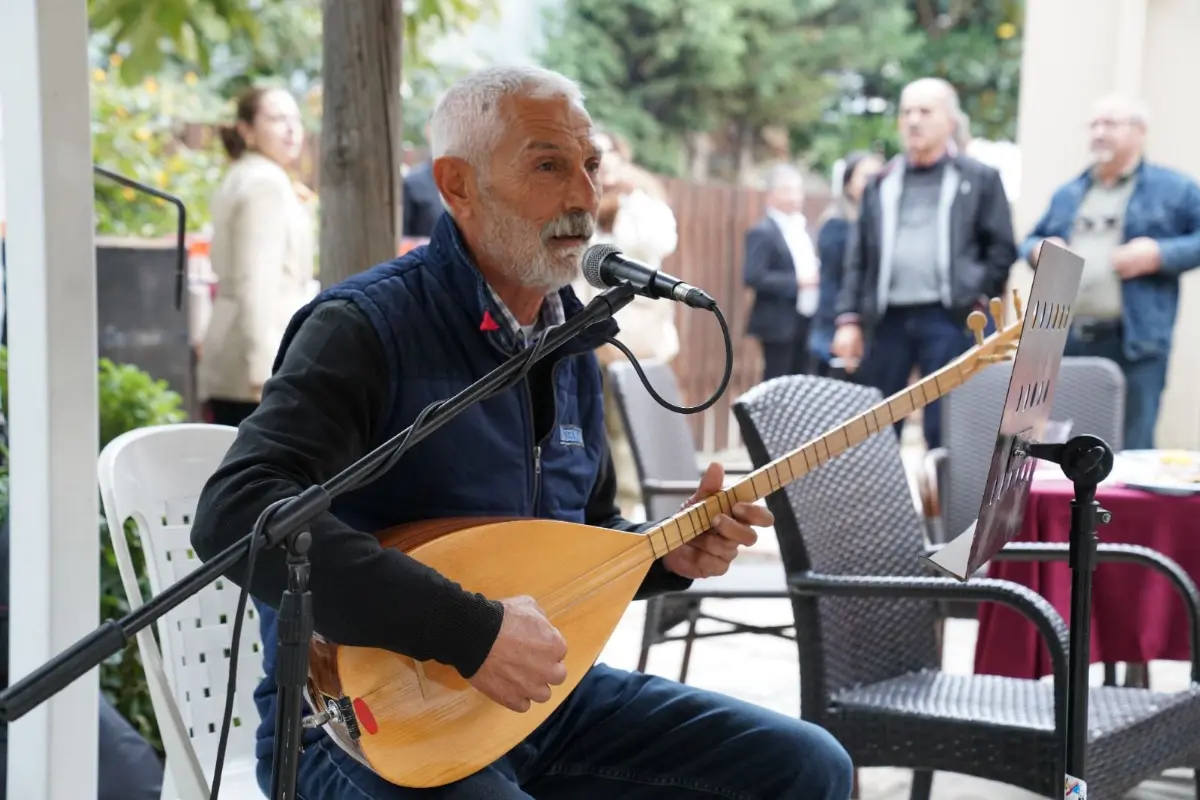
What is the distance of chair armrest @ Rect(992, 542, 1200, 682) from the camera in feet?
9.01

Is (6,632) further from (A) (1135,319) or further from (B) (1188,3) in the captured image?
(B) (1188,3)

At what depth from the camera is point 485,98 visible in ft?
7.20

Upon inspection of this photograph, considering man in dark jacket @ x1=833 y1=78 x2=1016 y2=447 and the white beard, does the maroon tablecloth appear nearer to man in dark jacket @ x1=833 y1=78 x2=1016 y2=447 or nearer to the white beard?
the white beard

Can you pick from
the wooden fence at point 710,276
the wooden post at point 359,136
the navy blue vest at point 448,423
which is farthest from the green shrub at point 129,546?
the wooden fence at point 710,276

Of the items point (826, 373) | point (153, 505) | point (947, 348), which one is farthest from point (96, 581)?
point (826, 373)

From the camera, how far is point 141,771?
2393 mm

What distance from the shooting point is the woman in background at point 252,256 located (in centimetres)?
466

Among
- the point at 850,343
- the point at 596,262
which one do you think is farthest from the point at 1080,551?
the point at 850,343

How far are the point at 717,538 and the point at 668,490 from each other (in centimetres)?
162

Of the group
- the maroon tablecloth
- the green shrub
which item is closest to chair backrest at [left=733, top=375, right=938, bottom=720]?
the maroon tablecloth

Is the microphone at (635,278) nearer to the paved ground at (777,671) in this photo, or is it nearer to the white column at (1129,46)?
the paved ground at (777,671)

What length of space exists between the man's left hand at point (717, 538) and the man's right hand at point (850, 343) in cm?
385

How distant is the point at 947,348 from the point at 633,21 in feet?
40.6

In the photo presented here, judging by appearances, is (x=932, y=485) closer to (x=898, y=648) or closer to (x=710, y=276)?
(x=898, y=648)
